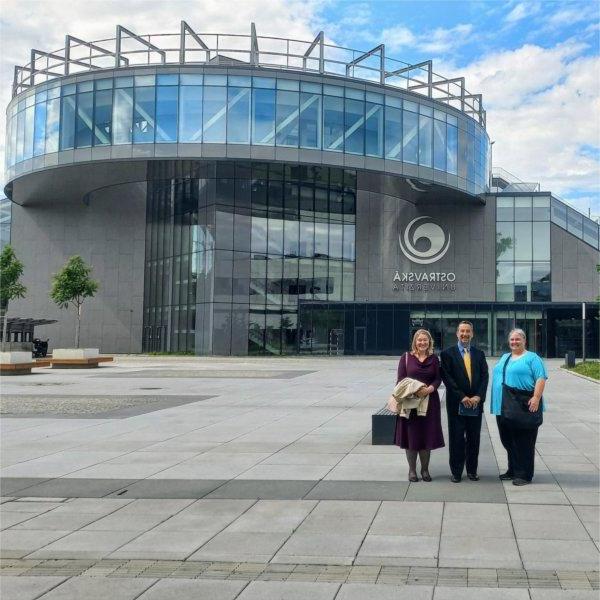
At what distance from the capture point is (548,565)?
532cm

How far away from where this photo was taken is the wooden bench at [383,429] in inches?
436

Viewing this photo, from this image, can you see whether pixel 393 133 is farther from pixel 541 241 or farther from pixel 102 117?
pixel 102 117

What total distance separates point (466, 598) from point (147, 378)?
911 inches

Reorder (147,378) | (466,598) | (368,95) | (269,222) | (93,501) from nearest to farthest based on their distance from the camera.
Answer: (466,598) < (93,501) < (147,378) < (368,95) < (269,222)

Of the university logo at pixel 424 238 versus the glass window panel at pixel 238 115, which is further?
the university logo at pixel 424 238

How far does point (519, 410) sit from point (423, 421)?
1.07 metres

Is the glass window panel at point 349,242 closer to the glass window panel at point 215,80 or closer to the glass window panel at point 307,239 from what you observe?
the glass window panel at point 307,239

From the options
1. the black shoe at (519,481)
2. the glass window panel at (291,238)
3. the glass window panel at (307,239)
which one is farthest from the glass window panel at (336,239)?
the black shoe at (519,481)

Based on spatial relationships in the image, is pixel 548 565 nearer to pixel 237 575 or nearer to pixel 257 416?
pixel 237 575

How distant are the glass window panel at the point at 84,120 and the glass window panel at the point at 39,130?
9.26ft

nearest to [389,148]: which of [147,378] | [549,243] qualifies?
[549,243]

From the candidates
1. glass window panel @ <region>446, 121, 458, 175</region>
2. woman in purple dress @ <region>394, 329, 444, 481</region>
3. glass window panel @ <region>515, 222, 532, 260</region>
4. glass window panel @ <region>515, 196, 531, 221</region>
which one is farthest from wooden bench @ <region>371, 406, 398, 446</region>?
glass window panel @ <region>515, 196, 531, 221</region>

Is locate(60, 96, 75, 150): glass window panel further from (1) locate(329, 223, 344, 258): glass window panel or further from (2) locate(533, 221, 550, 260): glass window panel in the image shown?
(2) locate(533, 221, 550, 260): glass window panel

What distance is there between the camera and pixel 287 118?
45.3 meters
